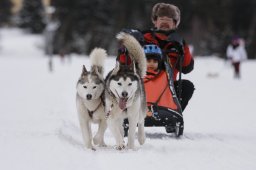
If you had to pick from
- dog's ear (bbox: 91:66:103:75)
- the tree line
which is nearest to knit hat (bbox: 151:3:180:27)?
dog's ear (bbox: 91:66:103:75)

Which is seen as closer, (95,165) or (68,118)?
(95,165)

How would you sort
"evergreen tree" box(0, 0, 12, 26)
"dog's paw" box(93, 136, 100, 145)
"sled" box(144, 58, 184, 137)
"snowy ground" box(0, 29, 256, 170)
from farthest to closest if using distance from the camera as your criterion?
1. "evergreen tree" box(0, 0, 12, 26)
2. "sled" box(144, 58, 184, 137)
3. "dog's paw" box(93, 136, 100, 145)
4. "snowy ground" box(0, 29, 256, 170)

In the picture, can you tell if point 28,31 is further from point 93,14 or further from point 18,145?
point 18,145

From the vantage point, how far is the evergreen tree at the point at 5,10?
10531cm

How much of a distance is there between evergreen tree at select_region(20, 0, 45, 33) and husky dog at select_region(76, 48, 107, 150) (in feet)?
300

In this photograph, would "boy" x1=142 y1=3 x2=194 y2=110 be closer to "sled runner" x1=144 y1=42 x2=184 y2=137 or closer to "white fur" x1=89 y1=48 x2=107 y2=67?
"sled runner" x1=144 y1=42 x2=184 y2=137

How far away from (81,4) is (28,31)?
38.9 metres

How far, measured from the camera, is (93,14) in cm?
6353

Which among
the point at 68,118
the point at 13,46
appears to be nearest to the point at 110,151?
the point at 68,118

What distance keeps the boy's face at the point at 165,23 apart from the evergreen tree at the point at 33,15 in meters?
90.4

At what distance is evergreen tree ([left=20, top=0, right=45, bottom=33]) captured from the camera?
3829 inches

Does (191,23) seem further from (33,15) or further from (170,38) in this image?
(33,15)

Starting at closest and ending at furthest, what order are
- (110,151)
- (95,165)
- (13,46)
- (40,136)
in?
(95,165) < (110,151) < (40,136) < (13,46)

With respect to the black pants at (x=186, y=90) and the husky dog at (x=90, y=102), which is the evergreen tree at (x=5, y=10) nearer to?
the black pants at (x=186, y=90)
